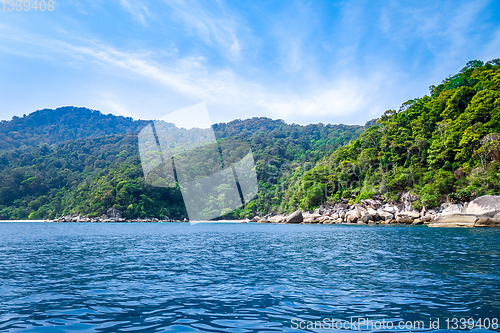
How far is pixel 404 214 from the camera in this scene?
47375mm

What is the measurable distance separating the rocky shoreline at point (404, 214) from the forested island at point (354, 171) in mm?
1191

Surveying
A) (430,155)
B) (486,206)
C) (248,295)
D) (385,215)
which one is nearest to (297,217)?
(385,215)

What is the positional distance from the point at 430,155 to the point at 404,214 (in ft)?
44.2

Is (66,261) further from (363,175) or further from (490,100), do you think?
(363,175)

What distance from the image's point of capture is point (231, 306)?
6555mm

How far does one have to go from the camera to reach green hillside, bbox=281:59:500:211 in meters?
44.8

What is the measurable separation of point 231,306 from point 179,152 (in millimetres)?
121641

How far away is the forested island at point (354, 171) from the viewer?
46.8 meters

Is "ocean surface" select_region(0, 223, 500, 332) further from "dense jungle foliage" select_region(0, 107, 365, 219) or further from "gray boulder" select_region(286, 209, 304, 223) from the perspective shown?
"dense jungle foliage" select_region(0, 107, 365, 219)

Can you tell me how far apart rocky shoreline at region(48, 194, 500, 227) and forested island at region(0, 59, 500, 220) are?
46.9 inches

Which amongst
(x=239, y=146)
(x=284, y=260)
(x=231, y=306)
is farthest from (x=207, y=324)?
(x=239, y=146)

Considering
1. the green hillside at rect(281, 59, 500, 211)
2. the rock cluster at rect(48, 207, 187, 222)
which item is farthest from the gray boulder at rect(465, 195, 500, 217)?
the rock cluster at rect(48, 207, 187, 222)
